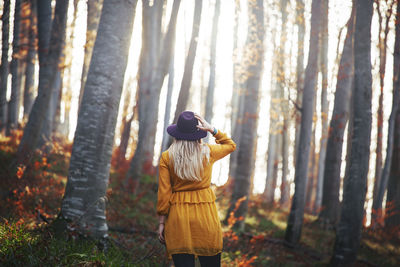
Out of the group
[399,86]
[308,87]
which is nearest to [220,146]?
A: [308,87]

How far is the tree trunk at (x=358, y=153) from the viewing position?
6656 millimetres

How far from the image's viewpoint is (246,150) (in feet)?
32.7

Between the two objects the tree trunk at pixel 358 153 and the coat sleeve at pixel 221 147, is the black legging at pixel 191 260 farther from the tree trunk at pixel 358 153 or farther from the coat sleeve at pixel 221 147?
the tree trunk at pixel 358 153

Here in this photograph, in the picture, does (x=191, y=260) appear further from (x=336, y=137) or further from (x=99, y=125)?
(x=336, y=137)

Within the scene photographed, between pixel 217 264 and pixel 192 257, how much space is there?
0.29 metres

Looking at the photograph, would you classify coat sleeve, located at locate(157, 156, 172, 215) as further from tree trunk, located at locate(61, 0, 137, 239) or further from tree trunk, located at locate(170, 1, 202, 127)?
tree trunk, located at locate(170, 1, 202, 127)

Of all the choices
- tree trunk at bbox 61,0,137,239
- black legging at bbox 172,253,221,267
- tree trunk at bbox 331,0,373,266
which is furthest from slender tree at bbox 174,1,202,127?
black legging at bbox 172,253,221,267

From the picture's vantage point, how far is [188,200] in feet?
11.2

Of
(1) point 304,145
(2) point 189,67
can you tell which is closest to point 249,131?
(1) point 304,145

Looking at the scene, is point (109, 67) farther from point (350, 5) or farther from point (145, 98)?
point (145, 98)

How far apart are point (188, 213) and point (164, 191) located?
34cm

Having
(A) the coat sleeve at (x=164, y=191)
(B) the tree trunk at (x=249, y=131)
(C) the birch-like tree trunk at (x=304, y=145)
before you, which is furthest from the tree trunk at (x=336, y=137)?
Answer: (A) the coat sleeve at (x=164, y=191)

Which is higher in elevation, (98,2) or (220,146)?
(98,2)

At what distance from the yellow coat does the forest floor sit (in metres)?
1.03
